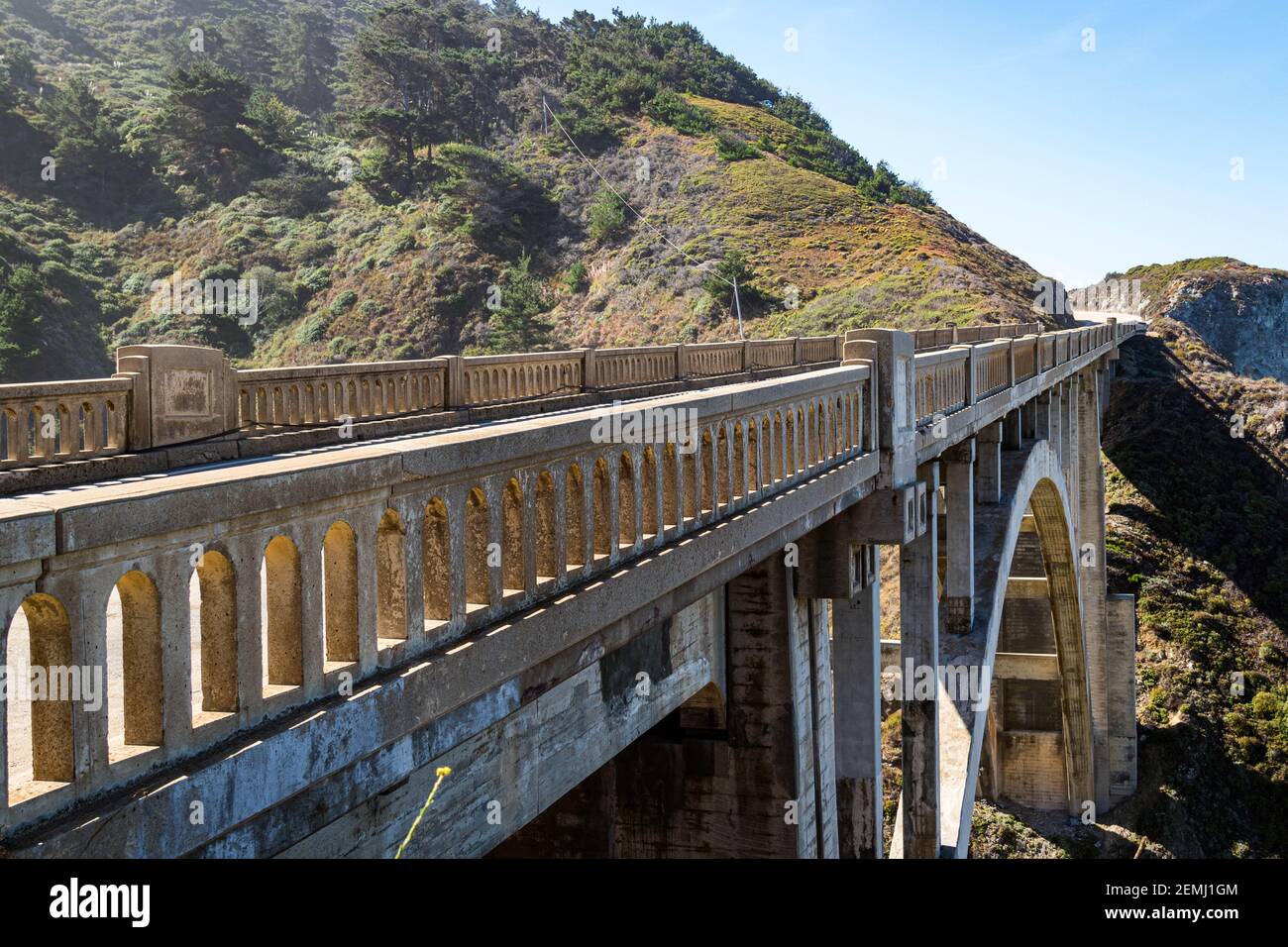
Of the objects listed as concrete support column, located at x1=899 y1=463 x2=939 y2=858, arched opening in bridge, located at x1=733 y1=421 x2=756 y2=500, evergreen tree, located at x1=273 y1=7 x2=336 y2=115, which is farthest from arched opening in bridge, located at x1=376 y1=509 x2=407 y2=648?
evergreen tree, located at x1=273 y1=7 x2=336 y2=115

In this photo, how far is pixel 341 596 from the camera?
10.1ft

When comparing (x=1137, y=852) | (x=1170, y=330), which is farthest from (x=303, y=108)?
(x=1137, y=852)

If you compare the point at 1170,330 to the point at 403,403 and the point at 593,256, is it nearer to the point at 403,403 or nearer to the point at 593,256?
the point at 593,256

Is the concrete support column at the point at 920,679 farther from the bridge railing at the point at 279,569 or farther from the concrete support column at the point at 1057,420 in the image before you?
the concrete support column at the point at 1057,420

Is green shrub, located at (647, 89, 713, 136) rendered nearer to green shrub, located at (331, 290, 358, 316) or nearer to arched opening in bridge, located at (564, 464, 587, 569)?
green shrub, located at (331, 290, 358, 316)

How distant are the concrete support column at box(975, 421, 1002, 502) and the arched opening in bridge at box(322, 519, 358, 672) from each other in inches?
556

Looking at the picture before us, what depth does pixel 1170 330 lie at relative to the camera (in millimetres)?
57094

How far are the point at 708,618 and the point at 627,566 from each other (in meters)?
2.47

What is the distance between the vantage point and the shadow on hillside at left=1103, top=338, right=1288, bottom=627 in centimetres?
3700

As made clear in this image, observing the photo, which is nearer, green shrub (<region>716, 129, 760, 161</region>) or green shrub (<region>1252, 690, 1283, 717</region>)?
green shrub (<region>1252, 690, 1283, 717</region>)

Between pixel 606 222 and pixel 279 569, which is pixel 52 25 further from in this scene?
pixel 279 569

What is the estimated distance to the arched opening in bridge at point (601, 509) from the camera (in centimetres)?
445

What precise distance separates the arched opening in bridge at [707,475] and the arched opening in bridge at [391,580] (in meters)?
2.27

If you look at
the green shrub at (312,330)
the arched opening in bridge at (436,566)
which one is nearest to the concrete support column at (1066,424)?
the arched opening in bridge at (436,566)
